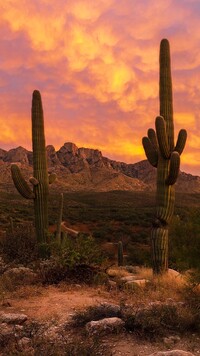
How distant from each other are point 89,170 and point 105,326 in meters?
149

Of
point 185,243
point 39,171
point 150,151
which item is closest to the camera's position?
point 150,151

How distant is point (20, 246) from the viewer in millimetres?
13859

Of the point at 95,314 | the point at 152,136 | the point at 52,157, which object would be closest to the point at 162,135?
the point at 152,136

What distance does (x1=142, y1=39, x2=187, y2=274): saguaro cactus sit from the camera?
11.7 m

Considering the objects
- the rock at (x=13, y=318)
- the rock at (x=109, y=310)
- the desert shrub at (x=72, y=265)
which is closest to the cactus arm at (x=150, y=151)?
the desert shrub at (x=72, y=265)

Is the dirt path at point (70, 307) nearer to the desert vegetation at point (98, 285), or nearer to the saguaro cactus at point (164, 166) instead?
the desert vegetation at point (98, 285)

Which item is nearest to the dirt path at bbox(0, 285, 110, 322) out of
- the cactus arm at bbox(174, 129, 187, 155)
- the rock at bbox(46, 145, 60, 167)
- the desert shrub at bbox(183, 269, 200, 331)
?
the desert shrub at bbox(183, 269, 200, 331)

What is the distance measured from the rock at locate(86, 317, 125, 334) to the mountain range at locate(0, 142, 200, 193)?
11253 centimetres

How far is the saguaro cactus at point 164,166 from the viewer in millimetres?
11711

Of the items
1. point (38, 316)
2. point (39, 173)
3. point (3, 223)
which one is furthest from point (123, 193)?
point (38, 316)

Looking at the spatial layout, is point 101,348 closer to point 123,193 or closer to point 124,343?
point 124,343

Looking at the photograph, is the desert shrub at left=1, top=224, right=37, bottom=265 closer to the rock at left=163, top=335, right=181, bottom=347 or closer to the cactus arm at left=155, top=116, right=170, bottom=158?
the cactus arm at left=155, top=116, right=170, bottom=158

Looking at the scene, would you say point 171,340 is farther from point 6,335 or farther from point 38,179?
point 38,179

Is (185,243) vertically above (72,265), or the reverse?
(72,265)
